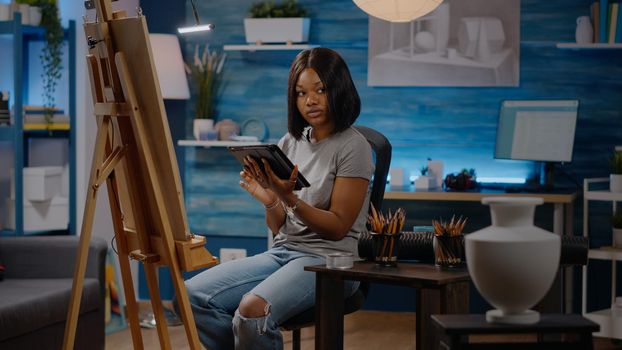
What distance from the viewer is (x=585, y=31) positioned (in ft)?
15.9

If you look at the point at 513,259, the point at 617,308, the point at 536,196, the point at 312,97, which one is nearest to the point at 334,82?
the point at 312,97

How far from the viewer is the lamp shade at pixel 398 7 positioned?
3602 millimetres

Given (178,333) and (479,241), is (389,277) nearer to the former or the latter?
(479,241)

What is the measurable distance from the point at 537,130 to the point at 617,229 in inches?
25.7

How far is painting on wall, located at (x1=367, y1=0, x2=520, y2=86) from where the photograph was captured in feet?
16.6

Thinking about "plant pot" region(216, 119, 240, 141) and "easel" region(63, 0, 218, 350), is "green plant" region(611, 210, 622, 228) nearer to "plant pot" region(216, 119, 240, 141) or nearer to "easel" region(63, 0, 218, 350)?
"plant pot" region(216, 119, 240, 141)

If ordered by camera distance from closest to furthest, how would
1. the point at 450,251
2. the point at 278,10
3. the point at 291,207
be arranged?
the point at 450,251
the point at 291,207
the point at 278,10

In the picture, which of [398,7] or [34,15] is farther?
[34,15]

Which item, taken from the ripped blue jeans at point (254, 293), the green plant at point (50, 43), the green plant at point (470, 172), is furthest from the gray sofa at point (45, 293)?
the green plant at point (470, 172)

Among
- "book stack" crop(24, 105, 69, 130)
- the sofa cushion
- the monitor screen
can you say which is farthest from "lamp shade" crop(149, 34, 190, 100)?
the monitor screen

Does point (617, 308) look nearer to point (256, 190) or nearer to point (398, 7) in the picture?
point (398, 7)

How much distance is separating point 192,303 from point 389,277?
80 centimetres

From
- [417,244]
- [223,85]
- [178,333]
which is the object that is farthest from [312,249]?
[223,85]

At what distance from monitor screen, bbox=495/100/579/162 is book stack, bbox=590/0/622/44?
358mm
